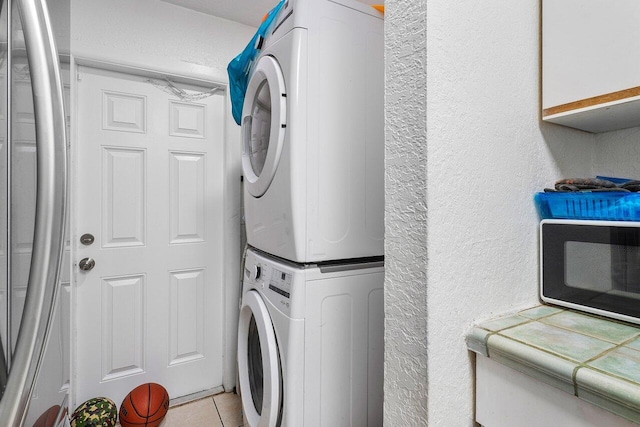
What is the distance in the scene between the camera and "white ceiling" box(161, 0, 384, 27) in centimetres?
185

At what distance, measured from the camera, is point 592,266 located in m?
0.77

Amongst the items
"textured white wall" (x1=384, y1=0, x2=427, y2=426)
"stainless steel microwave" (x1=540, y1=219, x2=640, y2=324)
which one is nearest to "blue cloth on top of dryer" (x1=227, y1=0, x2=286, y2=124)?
"textured white wall" (x1=384, y1=0, x2=427, y2=426)

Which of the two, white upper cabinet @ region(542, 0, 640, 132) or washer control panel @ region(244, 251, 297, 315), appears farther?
washer control panel @ region(244, 251, 297, 315)

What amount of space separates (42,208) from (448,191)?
75 cm

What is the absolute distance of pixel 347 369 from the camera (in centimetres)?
110

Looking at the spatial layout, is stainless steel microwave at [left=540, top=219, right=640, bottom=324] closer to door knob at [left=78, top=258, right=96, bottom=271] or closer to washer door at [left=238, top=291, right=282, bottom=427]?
washer door at [left=238, top=291, right=282, bottom=427]

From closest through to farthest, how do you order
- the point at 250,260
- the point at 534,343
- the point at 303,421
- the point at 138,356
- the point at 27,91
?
the point at 27,91 → the point at 534,343 → the point at 303,421 → the point at 250,260 → the point at 138,356

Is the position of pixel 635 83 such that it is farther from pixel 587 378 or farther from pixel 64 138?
pixel 64 138

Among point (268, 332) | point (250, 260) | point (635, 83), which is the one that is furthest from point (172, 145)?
point (635, 83)

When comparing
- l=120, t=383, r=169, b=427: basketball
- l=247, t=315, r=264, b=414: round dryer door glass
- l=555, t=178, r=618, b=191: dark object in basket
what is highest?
l=555, t=178, r=618, b=191: dark object in basket

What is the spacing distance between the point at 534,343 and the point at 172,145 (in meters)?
2.06

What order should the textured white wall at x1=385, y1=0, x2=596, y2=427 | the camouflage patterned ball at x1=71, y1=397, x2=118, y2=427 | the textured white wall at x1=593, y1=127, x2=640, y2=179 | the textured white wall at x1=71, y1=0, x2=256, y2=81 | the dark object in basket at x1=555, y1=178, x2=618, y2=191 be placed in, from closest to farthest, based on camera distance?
the textured white wall at x1=385, y1=0, x2=596, y2=427 → the dark object in basket at x1=555, y1=178, x2=618, y2=191 → the textured white wall at x1=593, y1=127, x2=640, y2=179 → the camouflage patterned ball at x1=71, y1=397, x2=118, y2=427 → the textured white wall at x1=71, y1=0, x2=256, y2=81

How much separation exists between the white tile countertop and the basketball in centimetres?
171

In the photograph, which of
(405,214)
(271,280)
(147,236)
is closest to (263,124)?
(271,280)
